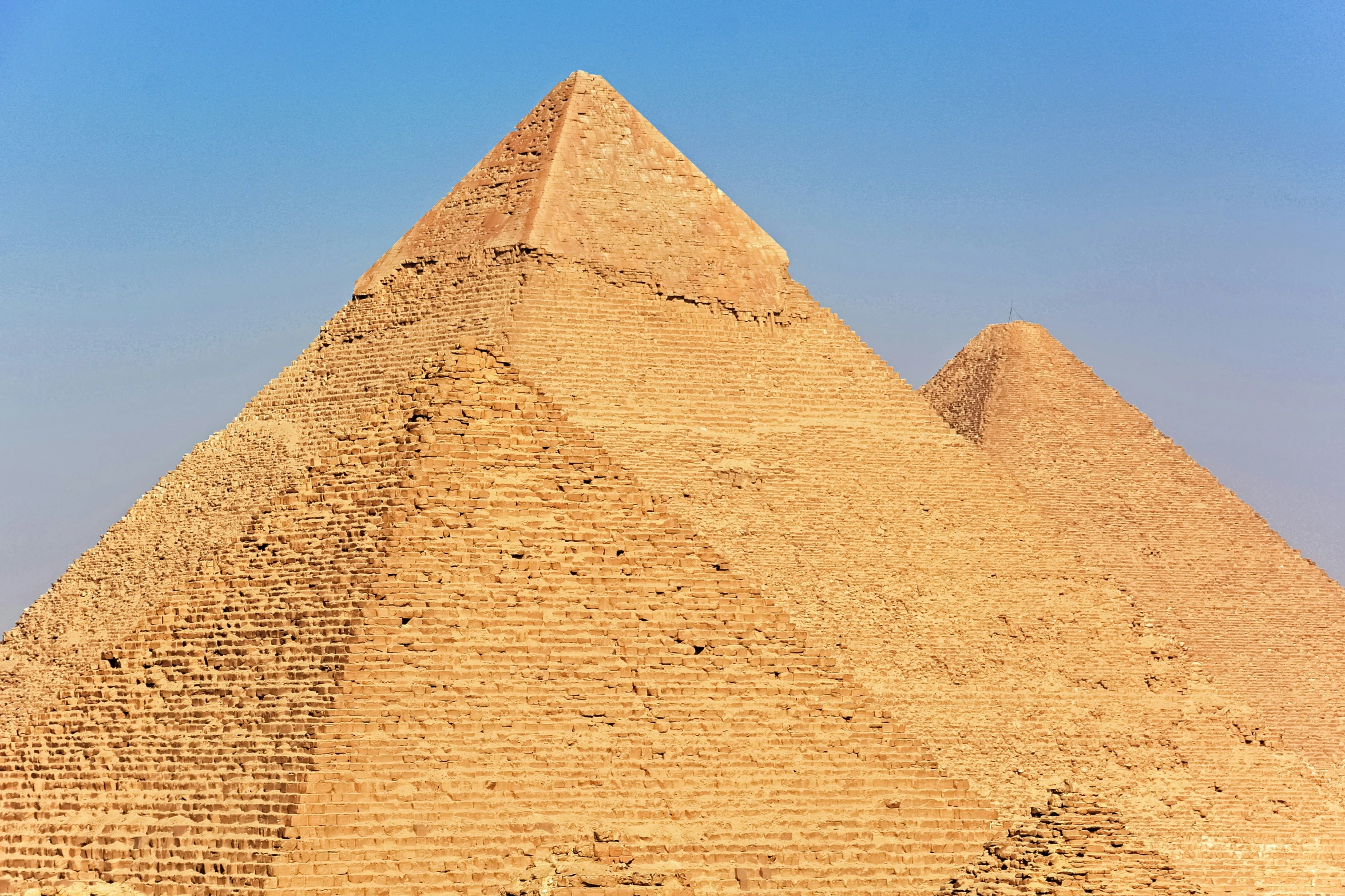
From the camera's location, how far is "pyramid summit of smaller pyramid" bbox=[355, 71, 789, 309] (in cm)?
3206

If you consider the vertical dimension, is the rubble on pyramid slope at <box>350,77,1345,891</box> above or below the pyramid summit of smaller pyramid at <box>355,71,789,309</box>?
below

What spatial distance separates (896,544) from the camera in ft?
99.1

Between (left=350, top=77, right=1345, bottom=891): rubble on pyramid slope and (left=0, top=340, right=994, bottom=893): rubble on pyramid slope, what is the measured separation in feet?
31.9

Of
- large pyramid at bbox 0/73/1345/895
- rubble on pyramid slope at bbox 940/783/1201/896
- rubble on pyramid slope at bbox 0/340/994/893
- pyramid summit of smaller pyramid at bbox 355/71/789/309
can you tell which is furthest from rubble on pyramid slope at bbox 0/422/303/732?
rubble on pyramid slope at bbox 940/783/1201/896

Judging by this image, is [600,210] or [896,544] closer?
[896,544]

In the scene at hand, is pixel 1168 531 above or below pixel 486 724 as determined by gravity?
above

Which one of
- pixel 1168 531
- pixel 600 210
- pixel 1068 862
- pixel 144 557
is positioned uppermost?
pixel 1168 531

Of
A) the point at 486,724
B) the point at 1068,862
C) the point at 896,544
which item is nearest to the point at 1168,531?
the point at 896,544

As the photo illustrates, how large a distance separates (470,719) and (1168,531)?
31.5 metres

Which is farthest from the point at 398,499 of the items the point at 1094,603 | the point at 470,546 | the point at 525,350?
the point at 1094,603

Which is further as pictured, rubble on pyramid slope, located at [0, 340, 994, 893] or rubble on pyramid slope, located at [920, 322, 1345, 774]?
rubble on pyramid slope, located at [920, 322, 1345, 774]

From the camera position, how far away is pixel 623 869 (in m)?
16.8

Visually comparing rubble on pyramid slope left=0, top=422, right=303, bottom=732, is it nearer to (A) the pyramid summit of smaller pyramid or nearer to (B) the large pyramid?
(A) the pyramid summit of smaller pyramid

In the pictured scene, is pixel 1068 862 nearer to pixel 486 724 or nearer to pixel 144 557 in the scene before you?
pixel 486 724
